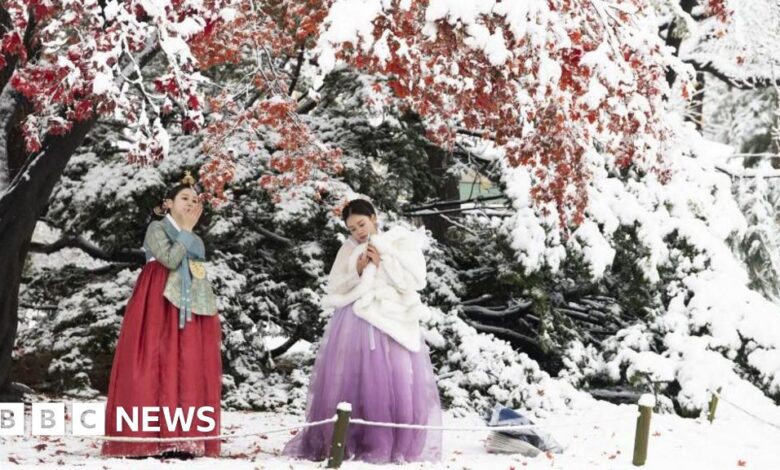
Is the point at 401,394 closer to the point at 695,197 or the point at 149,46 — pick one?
the point at 149,46

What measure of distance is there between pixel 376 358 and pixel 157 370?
56.8 inches

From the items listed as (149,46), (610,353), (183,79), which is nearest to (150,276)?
(183,79)

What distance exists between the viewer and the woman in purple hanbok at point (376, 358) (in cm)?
654

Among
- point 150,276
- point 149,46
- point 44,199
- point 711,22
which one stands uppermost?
point 711,22

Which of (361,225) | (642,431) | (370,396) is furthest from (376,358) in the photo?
(642,431)

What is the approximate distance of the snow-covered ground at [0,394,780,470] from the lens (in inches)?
240

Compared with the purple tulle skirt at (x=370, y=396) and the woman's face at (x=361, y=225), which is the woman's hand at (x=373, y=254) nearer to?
the woman's face at (x=361, y=225)

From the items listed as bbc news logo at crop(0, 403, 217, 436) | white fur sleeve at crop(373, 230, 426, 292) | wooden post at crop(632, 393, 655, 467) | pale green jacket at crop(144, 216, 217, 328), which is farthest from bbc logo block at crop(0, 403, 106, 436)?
wooden post at crop(632, 393, 655, 467)

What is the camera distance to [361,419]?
6527mm

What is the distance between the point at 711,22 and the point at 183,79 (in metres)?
9.79

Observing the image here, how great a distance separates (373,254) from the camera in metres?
6.64

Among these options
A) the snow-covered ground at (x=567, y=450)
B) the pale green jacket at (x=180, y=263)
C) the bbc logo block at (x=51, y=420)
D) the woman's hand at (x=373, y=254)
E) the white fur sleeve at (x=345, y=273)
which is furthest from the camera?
the bbc logo block at (x=51, y=420)

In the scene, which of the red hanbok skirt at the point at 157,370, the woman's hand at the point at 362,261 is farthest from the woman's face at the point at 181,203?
the woman's hand at the point at 362,261

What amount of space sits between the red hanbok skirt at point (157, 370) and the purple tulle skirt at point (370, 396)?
0.74 m
